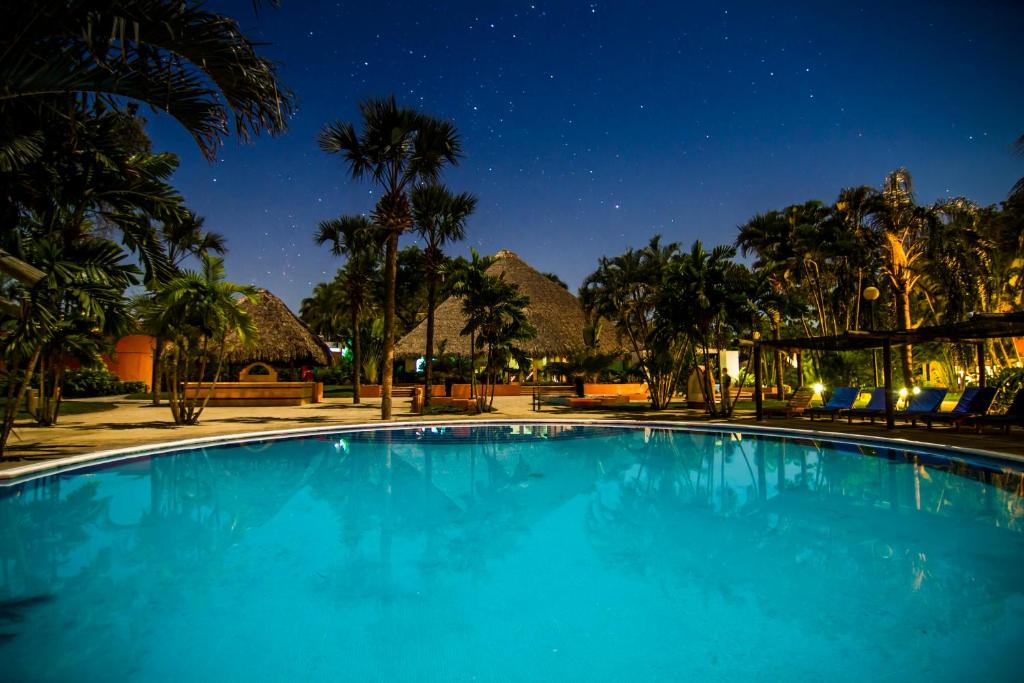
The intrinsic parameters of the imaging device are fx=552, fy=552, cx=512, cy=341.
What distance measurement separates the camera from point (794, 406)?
1576 centimetres

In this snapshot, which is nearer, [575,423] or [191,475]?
[191,475]

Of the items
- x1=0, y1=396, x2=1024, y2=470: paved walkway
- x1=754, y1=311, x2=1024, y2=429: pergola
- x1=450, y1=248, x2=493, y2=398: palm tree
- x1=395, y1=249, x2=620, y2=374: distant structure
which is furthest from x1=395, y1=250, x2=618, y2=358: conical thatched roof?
x1=754, y1=311, x2=1024, y2=429: pergola

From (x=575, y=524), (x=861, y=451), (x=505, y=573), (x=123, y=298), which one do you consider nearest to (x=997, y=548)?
(x=575, y=524)

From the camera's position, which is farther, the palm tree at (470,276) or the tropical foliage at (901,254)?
the tropical foliage at (901,254)

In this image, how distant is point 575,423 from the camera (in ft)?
48.0

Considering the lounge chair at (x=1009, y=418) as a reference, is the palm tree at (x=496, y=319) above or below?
above

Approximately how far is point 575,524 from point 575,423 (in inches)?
346

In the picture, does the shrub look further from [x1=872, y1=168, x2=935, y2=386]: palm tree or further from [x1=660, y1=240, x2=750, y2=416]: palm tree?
[x1=872, y1=168, x2=935, y2=386]: palm tree

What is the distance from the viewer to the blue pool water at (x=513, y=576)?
3094 mm

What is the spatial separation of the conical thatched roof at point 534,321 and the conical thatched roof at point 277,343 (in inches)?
222

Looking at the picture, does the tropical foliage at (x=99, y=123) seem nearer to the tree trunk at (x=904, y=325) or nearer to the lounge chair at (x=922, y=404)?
the lounge chair at (x=922, y=404)

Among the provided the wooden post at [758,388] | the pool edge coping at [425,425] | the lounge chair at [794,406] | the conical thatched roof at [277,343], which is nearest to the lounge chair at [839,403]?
the lounge chair at [794,406]

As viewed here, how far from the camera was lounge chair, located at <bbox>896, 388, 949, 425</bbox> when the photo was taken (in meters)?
12.4

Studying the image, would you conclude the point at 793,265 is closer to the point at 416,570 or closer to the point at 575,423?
the point at 575,423
